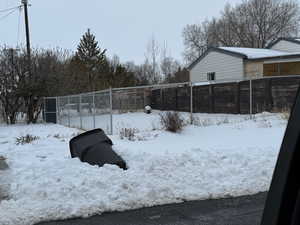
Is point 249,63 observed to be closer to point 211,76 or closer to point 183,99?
point 211,76

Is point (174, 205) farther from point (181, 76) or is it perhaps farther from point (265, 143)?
point (181, 76)

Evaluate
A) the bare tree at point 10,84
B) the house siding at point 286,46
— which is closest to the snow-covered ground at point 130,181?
the bare tree at point 10,84

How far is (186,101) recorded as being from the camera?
82.6 feet

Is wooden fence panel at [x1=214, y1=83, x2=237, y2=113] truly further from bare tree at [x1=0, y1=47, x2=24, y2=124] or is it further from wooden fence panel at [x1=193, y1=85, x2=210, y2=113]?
bare tree at [x1=0, y1=47, x2=24, y2=124]

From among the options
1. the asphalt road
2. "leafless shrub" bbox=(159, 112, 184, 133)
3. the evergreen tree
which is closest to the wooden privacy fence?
"leafless shrub" bbox=(159, 112, 184, 133)

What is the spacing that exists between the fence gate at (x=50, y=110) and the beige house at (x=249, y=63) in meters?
10.7

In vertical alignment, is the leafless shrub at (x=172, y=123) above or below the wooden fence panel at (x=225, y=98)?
below

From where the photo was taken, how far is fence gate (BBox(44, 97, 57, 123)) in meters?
25.8

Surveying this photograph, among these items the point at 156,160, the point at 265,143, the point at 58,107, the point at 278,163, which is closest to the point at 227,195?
the point at 156,160

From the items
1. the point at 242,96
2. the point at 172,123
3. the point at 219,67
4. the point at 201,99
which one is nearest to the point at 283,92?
the point at 242,96

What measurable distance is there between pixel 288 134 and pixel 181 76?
54.8 meters

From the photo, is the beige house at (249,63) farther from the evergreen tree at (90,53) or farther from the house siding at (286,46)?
the evergreen tree at (90,53)

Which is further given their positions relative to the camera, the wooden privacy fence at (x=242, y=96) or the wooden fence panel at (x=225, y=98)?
the wooden fence panel at (x=225, y=98)

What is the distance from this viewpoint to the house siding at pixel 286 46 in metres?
31.6
